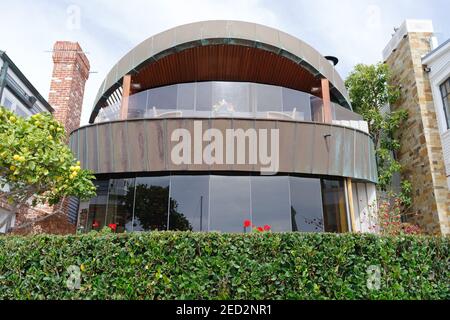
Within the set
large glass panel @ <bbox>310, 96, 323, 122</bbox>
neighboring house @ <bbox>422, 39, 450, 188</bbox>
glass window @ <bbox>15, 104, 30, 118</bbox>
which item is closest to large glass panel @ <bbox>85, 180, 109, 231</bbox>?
glass window @ <bbox>15, 104, 30, 118</bbox>

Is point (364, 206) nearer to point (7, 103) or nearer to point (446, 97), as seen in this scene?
point (446, 97)

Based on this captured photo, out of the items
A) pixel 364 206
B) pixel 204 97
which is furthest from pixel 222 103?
pixel 364 206

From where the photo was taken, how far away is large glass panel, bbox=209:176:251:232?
743 cm

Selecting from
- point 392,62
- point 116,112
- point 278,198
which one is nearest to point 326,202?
point 278,198

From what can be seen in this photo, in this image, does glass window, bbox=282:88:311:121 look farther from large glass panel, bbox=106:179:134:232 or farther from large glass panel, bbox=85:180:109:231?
large glass panel, bbox=85:180:109:231

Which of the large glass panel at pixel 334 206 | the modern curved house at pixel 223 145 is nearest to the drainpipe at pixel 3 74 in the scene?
the modern curved house at pixel 223 145

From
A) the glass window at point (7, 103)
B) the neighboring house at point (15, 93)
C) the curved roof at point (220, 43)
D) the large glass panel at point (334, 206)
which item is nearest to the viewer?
the large glass panel at point (334, 206)

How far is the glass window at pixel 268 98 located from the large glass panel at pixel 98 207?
468cm

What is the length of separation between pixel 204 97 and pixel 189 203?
308 centimetres

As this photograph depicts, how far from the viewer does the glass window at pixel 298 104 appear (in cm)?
891

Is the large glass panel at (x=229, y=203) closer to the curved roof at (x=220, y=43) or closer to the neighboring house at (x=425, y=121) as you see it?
the curved roof at (x=220, y=43)

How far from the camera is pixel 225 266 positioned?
13.8 ft

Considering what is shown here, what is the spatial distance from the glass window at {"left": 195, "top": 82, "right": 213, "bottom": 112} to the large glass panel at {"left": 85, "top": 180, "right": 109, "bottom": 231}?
3.24 metres
